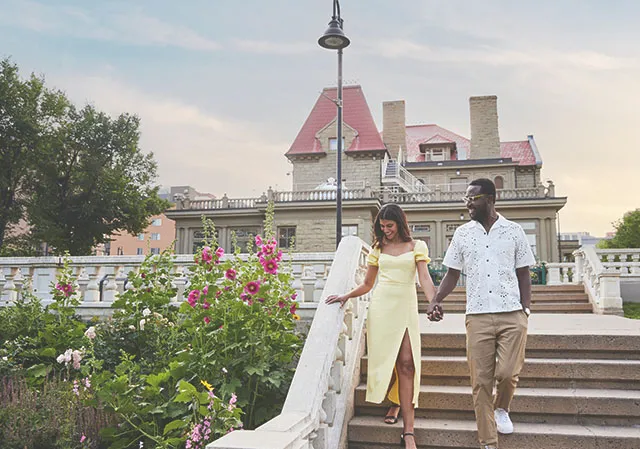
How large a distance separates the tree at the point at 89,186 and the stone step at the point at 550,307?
67.9ft

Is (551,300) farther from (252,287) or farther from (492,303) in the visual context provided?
(252,287)

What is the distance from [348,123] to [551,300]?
988 inches

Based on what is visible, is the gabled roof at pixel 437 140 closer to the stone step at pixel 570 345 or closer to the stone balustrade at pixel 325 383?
the stone step at pixel 570 345

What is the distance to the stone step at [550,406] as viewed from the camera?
451 cm

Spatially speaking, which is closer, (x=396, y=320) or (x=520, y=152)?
(x=396, y=320)

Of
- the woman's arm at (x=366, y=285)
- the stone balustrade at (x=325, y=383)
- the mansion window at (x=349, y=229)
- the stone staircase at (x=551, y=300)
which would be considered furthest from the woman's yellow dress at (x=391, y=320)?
the mansion window at (x=349, y=229)

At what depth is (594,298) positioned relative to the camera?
12.1m

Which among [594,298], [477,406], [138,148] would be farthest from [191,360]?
[138,148]

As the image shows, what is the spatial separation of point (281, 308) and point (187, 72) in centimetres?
799

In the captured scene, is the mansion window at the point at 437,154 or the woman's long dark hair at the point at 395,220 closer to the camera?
the woman's long dark hair at the point at 395,220

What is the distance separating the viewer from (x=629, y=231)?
4566 centimetres

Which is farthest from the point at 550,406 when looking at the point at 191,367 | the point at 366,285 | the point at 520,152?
the point at 520,152

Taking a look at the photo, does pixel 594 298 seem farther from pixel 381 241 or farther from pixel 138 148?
pixel 138 148

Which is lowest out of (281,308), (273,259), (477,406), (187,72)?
(477,406)
